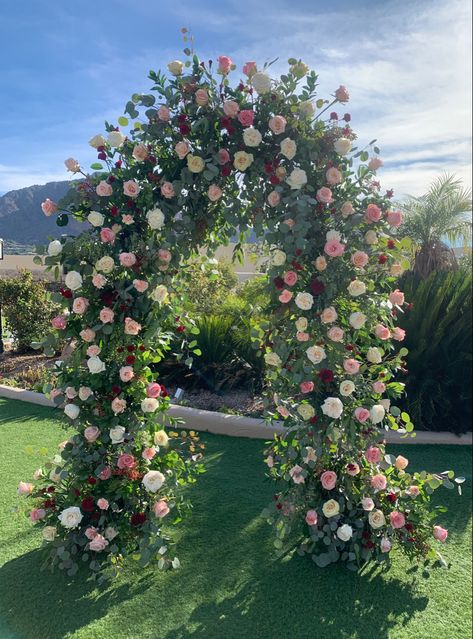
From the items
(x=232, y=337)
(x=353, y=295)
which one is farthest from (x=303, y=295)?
(x=232, y=337)

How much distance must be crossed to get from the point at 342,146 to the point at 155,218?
1.10 meters

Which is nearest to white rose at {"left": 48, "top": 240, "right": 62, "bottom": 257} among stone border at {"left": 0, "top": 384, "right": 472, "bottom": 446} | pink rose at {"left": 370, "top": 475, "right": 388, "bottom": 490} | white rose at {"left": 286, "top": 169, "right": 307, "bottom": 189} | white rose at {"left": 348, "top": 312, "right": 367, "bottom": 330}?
white rose at {"left": 286, "top": 169, "right": 307, "bottom": 189}

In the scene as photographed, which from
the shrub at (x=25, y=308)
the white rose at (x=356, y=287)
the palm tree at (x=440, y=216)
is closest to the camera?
the white rose at (x=356, y=287)

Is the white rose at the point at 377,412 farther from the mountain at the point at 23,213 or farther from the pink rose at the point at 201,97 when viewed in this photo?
the mountain at the point at 23,213

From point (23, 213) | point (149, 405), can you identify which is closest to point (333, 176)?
point (149, 405)

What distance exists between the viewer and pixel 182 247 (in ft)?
9.59

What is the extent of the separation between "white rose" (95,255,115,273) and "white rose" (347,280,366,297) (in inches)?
52.0

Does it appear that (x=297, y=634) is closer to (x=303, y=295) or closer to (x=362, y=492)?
(x=362, y=492)

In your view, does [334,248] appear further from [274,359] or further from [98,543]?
[98,543]

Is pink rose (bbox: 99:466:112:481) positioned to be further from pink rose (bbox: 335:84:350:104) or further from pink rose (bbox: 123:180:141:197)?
pink rose (bbox: 335:84:350:104)

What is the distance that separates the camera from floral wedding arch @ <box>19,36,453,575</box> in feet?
8.93

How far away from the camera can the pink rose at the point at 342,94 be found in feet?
8.95

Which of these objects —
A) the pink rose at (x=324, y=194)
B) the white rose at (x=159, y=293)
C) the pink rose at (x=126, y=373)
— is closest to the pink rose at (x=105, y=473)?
the pink rose at (x=126, y=373)

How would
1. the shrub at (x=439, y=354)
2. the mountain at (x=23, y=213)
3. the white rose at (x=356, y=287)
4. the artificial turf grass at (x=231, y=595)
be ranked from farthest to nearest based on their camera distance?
the shrub at (x=439, y=354), the mountain at (x=23, y=213), the white rose at (x=356, y=287), the artificial turf grass at (x=231, y=595)
